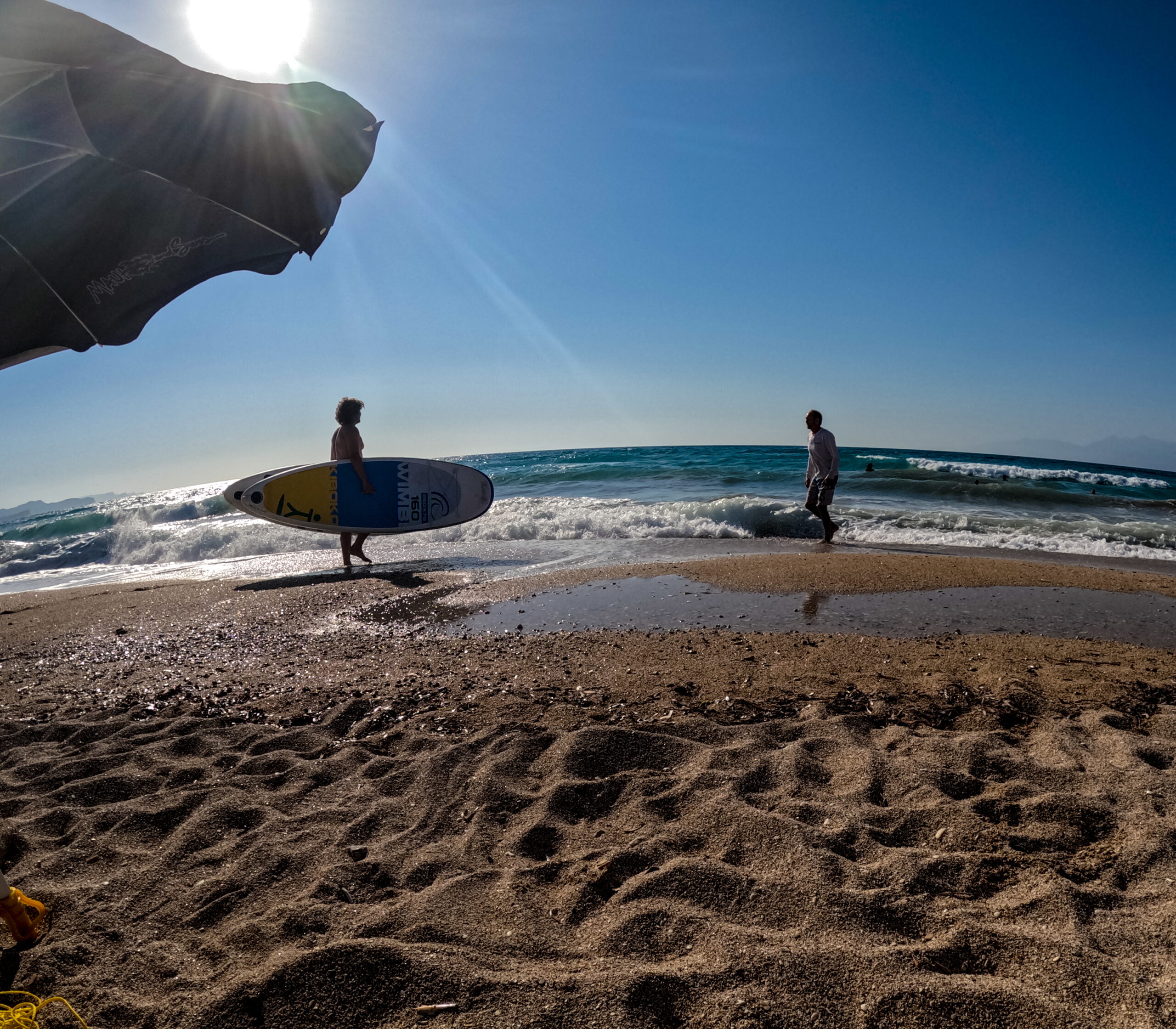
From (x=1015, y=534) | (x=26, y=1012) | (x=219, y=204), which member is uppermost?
(x=219, y=204)

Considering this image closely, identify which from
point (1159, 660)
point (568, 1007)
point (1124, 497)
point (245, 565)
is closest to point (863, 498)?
point (1124, 497)

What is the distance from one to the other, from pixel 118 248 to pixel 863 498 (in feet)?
53.4

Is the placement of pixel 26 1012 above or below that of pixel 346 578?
below

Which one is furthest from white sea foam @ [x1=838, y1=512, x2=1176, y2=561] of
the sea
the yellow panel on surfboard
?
the yellow panel on surfboard

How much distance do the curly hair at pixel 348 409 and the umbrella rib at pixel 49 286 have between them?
6.30m

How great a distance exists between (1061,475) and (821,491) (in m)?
21.1

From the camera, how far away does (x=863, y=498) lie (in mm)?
16062

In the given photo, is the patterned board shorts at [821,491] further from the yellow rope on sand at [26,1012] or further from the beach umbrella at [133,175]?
the yellow rope on sand at [26,1012]

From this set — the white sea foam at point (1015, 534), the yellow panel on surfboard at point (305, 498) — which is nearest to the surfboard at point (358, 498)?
the yellow panel on surfboard at point (305, 498)

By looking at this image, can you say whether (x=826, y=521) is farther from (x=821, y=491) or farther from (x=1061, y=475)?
(x=1061, y=475)

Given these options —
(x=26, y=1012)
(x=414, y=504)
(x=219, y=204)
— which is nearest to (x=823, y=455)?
(x=414, y=504)

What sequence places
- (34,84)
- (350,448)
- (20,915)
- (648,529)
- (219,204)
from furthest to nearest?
(648,529) → (350,448) → (219,204) → (34,84) → (20,915)

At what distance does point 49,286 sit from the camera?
2273mm

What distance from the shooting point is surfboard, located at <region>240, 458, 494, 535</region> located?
9172 mm
